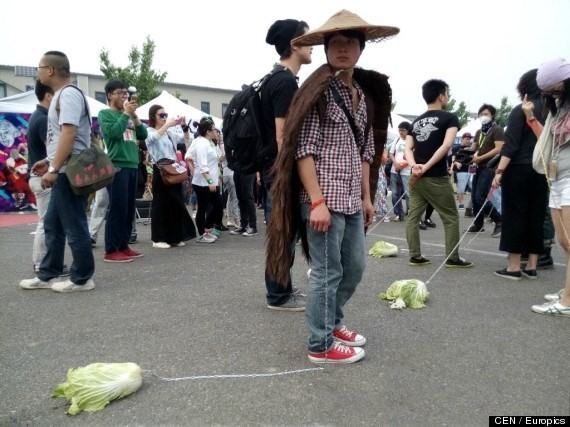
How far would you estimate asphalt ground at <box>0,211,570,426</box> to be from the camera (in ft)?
7.60

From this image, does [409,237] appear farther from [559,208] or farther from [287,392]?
[287,392]

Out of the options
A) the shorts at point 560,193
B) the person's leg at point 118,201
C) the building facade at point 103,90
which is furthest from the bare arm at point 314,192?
the building facade at point 103,90

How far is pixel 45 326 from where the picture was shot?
3543mm

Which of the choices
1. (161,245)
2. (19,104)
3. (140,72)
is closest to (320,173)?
(161,245)

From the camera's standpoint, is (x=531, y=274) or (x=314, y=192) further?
(x=531, y=274)

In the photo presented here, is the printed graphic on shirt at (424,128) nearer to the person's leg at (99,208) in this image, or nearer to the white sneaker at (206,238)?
the white sneaker at (206,238)

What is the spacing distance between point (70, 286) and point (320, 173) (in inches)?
117

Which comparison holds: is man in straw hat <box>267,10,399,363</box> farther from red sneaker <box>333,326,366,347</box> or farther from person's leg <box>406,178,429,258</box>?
person's leg <box>406,178,429,258</box>

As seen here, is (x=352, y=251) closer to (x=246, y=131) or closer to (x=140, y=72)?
(x=246, y=131)

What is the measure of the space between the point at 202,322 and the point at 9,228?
24.0ft

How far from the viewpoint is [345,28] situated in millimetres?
2516

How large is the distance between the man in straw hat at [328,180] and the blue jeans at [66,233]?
2302 mm

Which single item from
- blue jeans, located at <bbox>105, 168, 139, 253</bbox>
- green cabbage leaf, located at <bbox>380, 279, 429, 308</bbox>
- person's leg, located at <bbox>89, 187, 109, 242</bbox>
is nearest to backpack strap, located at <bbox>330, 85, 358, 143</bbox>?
green cabbage leaf, located at <bbox>380, 279, 429, 308</bbox>

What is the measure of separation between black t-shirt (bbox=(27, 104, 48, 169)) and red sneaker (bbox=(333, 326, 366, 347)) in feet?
12.1
